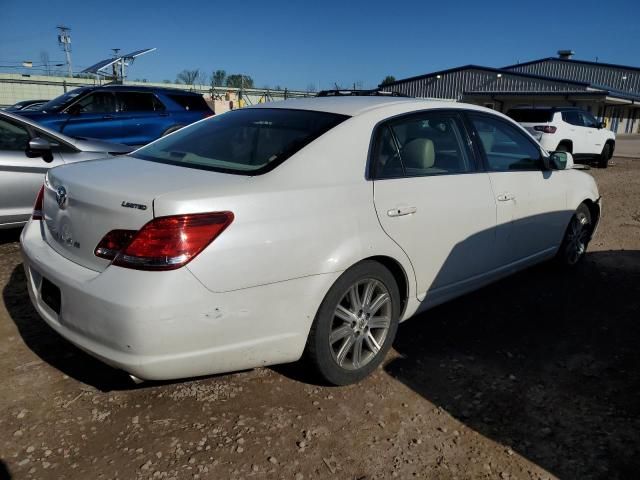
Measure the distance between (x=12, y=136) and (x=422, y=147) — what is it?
162 inches

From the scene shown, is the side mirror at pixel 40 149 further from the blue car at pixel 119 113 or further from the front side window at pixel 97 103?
the front side window at pixel 97 103

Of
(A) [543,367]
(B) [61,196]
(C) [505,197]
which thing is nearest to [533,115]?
(C) [505,197]

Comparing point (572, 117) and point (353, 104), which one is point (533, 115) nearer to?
point (572, 117)

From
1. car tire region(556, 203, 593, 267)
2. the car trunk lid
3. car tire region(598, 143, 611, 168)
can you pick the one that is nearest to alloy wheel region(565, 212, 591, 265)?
car tire region(556, 203, 593, 267)

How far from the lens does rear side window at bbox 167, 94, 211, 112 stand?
951 centimetres

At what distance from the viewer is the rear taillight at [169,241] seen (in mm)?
2131

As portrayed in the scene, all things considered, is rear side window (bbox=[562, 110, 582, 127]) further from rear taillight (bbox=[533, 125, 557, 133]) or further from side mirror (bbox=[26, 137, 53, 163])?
side mirror (bbox=[26, 137, 53, 163])

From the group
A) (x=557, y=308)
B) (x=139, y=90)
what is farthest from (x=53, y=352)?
(x=139, y=90)

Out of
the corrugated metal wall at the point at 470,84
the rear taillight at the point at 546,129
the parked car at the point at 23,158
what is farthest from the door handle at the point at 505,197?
the corrugated metal wall at the point at 470,84

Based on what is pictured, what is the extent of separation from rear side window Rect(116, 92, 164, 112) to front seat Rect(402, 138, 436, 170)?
715 centimetres

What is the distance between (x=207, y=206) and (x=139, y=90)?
7858mm

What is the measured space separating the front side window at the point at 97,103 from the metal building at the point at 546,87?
2802 cm

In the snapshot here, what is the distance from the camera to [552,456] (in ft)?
7.81

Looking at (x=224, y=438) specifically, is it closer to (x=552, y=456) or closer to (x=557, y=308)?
(x=552, y=456)
